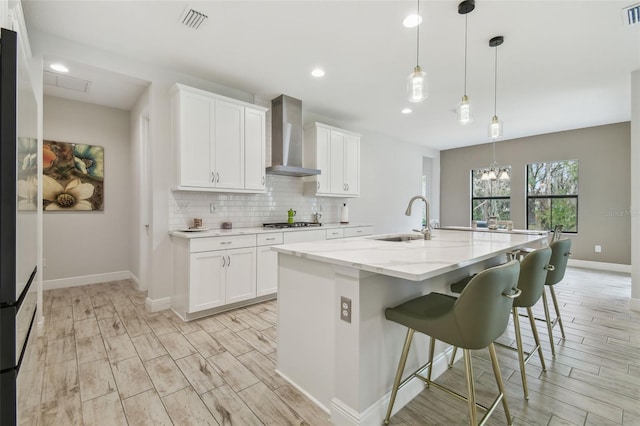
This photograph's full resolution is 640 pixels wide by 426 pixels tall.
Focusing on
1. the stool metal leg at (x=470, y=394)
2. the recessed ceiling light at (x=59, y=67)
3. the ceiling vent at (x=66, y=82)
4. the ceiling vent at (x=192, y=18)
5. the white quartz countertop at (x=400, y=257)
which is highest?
the ceiling vent at (x=192, y=18)

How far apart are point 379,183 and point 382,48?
354cm

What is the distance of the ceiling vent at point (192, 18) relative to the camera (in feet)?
7.76

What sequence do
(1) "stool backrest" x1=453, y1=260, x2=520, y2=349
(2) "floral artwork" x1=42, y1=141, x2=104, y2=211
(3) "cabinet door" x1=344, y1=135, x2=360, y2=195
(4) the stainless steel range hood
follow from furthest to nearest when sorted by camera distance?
(3) "cabinet door" x1=344, y1=135, x2=360, y2=195
(4) the stainless steel range hood
(2) "floral artwork" x1=42, y1=141, x2=104, y2=211
(1) "stool backrest" x1=453, y1=260, x2=520, y2=349

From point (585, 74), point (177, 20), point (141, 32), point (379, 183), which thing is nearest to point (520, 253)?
point (585, 74)

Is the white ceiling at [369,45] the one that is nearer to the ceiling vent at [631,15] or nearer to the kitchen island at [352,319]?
the ceiling vent at [631,15]

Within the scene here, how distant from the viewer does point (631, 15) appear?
240 cm

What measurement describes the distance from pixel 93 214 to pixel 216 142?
2.44 m

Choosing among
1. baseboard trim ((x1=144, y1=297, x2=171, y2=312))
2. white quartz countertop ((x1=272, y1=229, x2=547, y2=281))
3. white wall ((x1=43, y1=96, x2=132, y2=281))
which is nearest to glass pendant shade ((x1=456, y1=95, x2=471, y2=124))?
white quartz countertop ((x1=272, y1=229, x2=547, y2=281))

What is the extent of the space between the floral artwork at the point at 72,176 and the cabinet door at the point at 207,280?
250cm

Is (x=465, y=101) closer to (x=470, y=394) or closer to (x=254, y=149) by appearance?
(x=470, y=394)

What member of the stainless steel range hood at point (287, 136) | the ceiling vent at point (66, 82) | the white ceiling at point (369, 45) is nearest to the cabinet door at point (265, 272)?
the stainless steel range hood at point (287, 136)

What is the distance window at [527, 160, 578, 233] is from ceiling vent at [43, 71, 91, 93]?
794 cm

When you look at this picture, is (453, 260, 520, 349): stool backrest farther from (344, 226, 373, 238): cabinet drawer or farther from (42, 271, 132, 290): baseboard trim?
(42, 271, 132, 290): baseboard trim

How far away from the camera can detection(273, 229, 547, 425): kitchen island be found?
1.50 m
